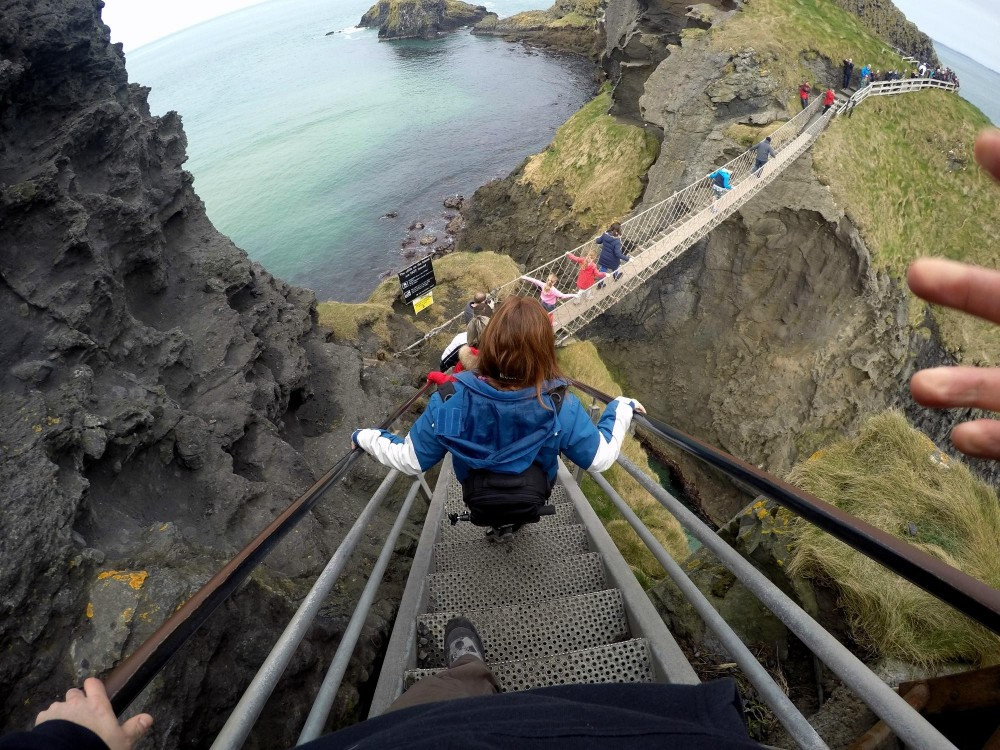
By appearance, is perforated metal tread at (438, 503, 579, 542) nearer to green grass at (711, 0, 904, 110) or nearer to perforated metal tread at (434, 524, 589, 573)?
perforated metal tread at (434, 524, 589, 573)

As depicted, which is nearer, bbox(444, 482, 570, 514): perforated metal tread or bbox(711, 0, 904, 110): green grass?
bbox(444, 482, 570, 514): perforated metal tread

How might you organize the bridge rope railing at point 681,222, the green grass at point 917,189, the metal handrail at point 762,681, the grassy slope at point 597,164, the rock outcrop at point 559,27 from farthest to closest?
1. the rock outcrop at point 559,27
2. the grassy slope at point 597,164
3. the green grass at point 917,189
4. the bridge rope railing at point 681,222
5. the metal handrail at point 762,681

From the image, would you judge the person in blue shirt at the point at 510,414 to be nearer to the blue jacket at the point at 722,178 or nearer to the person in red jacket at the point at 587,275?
the person in red jacket at the point at 587,275

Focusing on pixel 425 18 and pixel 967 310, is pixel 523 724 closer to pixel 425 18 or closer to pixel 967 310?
pixel 967 310

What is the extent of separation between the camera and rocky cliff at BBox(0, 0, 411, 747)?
268 centimetres

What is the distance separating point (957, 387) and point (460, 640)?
244 centimetres

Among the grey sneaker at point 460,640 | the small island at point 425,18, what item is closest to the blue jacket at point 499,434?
the grey sneaker at point 460,640

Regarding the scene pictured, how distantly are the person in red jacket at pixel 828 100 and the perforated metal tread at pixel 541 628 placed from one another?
22.1 meters

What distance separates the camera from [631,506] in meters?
8.45

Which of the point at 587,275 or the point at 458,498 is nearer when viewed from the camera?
the point at 458,498

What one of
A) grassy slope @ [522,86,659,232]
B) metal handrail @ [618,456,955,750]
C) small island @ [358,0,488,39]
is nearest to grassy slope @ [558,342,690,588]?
metal handrail @ [618,456,955,750]

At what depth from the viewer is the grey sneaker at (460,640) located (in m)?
2.60

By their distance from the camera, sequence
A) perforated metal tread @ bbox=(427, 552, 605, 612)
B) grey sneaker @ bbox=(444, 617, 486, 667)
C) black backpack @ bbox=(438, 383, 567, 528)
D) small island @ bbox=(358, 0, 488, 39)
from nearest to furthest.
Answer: grey sneaker @ bbox=(444, 617, 486, 667)
black backpack @ bbox=(438, 383, 567, 528)
perforated metal tread @ bbox=(427, 552, 605, 612)
small island @ bbox=(358, 0, 488, 39)

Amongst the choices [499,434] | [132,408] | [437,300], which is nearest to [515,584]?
[499,434]
